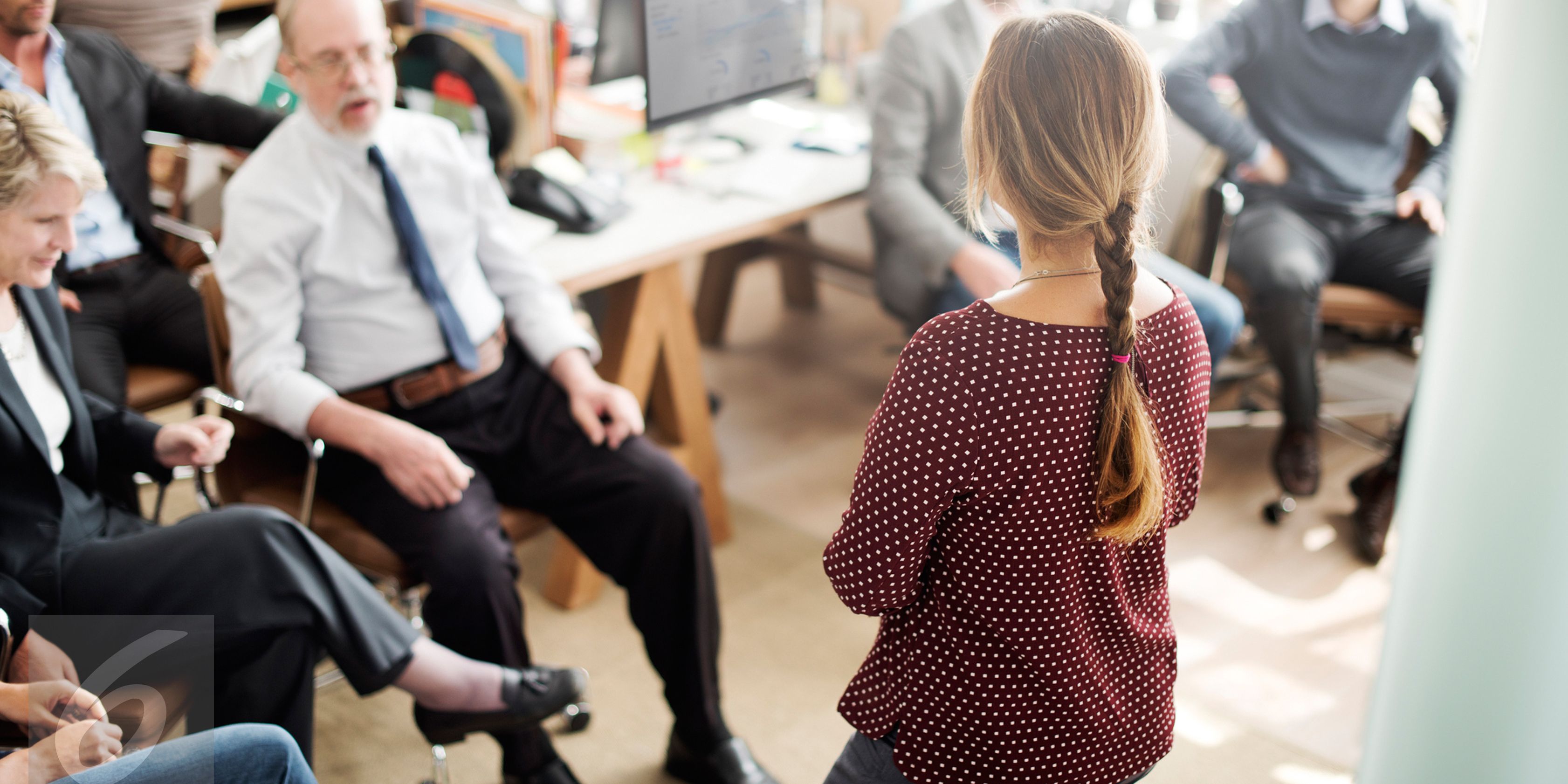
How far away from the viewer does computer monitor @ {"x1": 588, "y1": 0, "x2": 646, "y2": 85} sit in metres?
2.82

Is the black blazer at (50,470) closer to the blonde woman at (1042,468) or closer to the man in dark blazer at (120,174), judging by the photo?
the man in dark blazer at (120,174)

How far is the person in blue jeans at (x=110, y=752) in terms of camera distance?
4.16ft

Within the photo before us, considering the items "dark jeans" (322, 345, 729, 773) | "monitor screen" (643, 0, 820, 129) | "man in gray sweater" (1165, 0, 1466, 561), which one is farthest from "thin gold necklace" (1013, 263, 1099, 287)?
"man in gray sweater" (1165, 0, 1466, 561)

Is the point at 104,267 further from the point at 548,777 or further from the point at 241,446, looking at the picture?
the point at 548,777

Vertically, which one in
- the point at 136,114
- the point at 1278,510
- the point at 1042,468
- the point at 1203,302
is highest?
the point at 1042,468

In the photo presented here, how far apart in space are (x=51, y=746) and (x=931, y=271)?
1.76 m

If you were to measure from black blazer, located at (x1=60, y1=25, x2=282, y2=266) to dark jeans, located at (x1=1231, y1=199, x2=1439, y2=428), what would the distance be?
6.85 ft

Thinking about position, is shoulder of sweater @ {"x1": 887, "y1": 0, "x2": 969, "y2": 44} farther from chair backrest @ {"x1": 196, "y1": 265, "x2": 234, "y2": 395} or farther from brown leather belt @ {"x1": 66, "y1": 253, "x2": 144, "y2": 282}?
brown leather belt @ {"x1": 66, "y1": 253, "x2": 144, "y2": 282}

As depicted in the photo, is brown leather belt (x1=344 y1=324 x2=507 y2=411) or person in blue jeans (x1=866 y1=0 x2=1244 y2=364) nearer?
brown leather belt (x1=344 y1=324 x2=507 y2=411)

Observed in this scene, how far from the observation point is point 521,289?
2.11 metres

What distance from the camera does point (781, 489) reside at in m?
2.92

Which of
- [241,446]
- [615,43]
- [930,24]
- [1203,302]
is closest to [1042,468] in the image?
[241,446]

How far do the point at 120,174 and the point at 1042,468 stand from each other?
1.99m

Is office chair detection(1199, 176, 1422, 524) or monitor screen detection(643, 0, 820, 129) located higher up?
monitor screen detection(643, 0, 820, 129)
